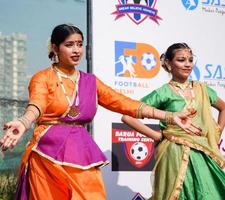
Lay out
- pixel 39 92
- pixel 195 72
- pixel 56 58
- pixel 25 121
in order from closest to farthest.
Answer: pixel 25 121 → pixel 39 92 → pixel 56 58 → pixel 195 72

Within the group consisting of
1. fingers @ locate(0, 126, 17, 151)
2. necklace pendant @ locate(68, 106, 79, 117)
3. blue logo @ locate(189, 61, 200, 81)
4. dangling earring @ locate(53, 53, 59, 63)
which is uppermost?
dangling earring @ locate(53, 53, 59, 63)

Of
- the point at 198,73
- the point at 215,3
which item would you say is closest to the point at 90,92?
the point at 198,73

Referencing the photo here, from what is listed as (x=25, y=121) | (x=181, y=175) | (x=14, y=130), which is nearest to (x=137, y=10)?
(x=181, y=175)

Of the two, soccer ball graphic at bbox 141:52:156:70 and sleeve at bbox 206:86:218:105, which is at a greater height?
soccer ball graphic at bbox 141:52:156:70

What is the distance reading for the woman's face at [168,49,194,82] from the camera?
12.1 feet

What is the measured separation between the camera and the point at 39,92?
276cm

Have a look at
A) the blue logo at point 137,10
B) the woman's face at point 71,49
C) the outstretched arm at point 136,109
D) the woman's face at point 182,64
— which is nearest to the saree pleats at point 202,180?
the woman's face at point 182,64

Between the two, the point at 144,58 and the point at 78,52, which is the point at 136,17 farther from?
the point at 78,52

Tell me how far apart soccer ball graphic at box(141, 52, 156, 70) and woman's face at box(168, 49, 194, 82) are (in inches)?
31.7

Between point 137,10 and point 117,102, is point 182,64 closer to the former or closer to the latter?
point 117,102

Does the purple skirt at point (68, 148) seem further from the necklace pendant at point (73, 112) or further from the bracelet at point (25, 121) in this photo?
the bracelet at point (25, 121)

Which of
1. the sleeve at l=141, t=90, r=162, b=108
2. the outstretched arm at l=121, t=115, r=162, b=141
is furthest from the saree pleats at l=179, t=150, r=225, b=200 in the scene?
the sleeve at l=141, t=90, r=162, b=108

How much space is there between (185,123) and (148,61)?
1830mm

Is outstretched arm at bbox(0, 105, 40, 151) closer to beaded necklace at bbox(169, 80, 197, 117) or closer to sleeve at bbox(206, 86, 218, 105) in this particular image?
beaded necklace at bbox(169, 80, 197, 117)
